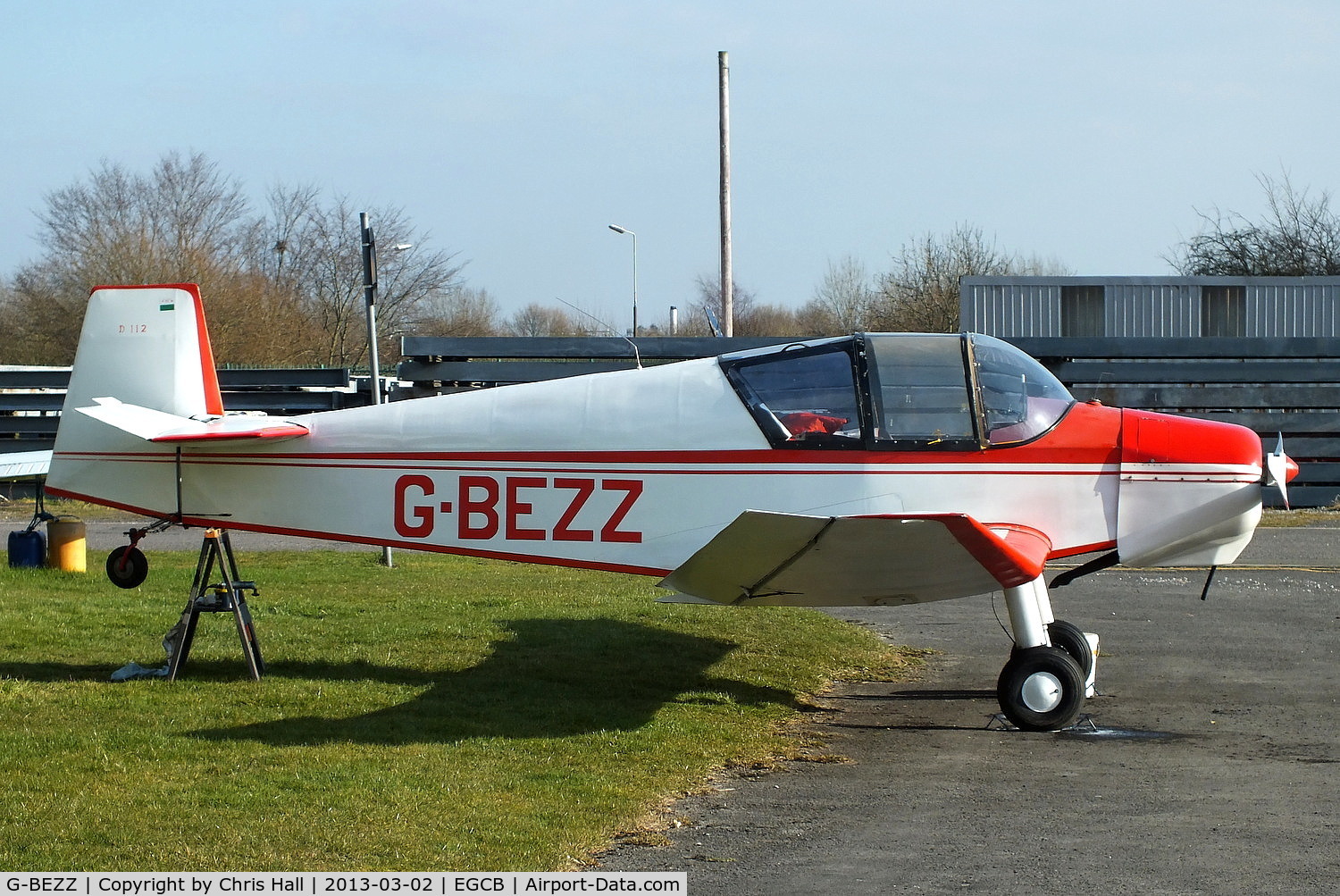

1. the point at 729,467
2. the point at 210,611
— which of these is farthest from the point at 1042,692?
the point at 210,611

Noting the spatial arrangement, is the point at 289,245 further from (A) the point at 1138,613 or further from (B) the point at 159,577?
(A) the point at 1138,613

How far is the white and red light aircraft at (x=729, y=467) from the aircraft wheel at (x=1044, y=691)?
0.01m

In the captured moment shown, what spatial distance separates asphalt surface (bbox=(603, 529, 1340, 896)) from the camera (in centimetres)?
453

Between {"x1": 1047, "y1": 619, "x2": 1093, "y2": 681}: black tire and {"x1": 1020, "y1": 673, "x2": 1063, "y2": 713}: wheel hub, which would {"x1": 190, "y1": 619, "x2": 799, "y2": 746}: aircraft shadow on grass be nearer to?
{"x1": 1020, "y1": 673, "x2": 1063, "y2": 713}: wheel hub

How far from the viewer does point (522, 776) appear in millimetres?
5746

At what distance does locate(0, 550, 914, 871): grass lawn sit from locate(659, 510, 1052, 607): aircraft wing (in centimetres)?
84

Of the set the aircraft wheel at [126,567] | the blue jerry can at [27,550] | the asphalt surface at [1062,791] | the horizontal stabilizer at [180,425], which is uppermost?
the horizontal stabilizer at [180,425]

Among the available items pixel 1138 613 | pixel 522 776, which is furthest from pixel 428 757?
pixel 1138 613

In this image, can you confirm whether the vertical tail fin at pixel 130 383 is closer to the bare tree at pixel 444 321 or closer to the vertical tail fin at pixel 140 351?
the vertical tail fin at pixel 140 351

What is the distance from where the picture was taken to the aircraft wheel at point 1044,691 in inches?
259

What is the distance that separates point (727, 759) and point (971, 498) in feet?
6.86

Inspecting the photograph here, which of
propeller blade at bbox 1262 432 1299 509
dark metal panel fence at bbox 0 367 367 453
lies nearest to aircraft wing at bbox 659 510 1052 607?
propeller blade at bbox 1262 432 1299 509

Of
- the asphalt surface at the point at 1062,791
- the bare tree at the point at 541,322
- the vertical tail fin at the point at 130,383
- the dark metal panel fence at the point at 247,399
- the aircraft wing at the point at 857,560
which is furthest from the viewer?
the bare tree at the point at 541,322

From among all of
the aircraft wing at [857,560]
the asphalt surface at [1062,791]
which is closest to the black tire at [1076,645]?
the asphalt surface at [1062,791]
